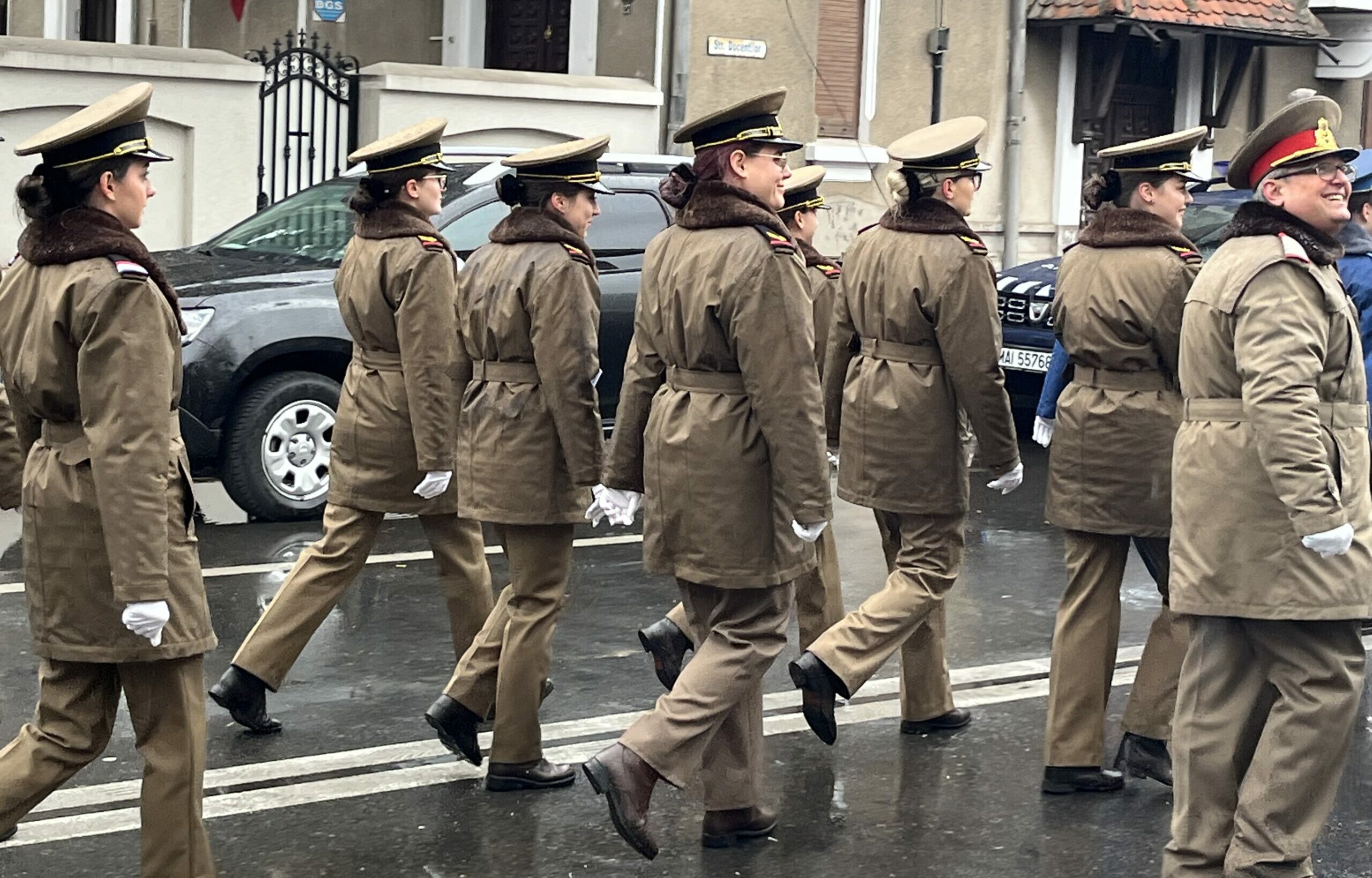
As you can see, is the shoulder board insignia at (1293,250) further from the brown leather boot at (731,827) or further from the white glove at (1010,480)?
the brown leather boot at (731,827)

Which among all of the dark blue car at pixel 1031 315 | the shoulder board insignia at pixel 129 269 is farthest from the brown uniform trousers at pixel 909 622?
the dark blue car at pixel 1031 315

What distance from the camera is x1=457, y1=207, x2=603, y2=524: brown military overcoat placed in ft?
19.3

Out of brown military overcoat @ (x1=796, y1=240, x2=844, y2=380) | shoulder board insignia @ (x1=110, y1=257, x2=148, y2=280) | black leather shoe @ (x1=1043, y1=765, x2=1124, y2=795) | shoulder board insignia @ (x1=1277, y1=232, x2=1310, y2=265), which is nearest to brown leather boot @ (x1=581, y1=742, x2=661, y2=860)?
black leather shoe @ (x1=1043, y1=765, x2=1124, y2=795)

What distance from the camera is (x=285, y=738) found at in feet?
20.9

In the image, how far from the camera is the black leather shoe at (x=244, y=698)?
6.34m

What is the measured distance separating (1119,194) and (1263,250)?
4.86ft

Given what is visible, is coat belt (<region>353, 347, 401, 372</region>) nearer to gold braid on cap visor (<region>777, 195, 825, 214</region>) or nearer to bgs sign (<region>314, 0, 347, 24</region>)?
gold braid on cap visor (<region>777, 195, 825, 214</region>)

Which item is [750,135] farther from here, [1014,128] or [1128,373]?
[1014,128]

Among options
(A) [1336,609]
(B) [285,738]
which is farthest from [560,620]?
(A) [1336,609]

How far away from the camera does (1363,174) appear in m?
7.39

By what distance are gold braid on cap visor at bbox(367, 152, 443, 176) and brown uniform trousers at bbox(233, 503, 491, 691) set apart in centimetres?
110

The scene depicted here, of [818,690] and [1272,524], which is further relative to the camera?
[818,690]

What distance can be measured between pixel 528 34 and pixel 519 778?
49.5ft

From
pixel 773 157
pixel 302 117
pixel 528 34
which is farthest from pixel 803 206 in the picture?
pixel 528 34
